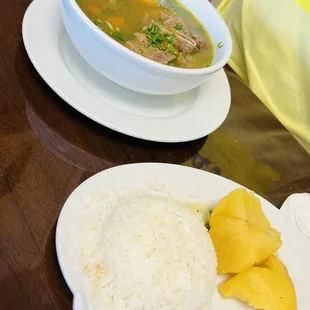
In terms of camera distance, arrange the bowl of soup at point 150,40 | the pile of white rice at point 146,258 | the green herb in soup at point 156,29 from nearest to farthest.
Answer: the pile of white rice at point 146,258, the bowl of soup at point 150,40, the green herb in soup at point 156,29

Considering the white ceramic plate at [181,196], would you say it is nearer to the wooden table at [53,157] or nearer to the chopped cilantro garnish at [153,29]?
the wooden table at [53,157]

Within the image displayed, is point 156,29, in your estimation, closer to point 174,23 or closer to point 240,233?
point 174,23

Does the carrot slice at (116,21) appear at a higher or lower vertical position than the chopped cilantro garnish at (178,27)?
lower

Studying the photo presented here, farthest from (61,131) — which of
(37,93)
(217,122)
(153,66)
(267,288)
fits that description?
(267,288)

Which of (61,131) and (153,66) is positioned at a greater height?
(153,66)

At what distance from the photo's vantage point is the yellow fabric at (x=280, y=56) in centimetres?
159

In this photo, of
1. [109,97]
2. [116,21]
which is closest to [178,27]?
[116,21]

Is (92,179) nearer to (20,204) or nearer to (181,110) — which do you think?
(20,204)

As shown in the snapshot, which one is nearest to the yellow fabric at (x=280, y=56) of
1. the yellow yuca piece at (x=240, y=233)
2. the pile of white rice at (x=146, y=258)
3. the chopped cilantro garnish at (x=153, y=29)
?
the chopped cilantro garnish at (x=153, y=29)

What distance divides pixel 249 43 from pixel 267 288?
103 cm

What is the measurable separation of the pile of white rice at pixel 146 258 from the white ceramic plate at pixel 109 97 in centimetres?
20

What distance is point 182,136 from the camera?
1.04 m

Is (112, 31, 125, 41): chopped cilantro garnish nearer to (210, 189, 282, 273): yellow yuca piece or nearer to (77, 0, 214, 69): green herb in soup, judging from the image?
(77, 0, 214, 69): green herb in soup

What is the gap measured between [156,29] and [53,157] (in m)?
0.39
